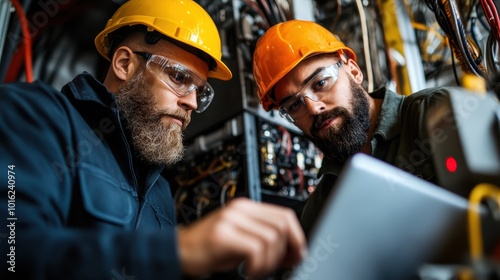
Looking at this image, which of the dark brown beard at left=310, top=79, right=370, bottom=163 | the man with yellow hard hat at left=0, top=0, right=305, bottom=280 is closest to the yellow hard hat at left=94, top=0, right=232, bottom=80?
the man with yellow hard hat at left=0, top=0, right=305, bottom=280

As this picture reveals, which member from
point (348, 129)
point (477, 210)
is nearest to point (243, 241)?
point (477, 210)

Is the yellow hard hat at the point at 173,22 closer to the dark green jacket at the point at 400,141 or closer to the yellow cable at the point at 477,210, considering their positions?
the dark green jacket at the point at 400,141

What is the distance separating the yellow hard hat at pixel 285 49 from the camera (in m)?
1.95

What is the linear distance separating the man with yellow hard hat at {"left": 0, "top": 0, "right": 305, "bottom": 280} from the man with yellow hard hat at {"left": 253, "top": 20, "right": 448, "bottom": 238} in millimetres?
304

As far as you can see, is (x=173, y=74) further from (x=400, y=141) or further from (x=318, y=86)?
(x=400, y=141)

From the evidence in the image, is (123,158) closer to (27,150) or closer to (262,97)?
(27,150)

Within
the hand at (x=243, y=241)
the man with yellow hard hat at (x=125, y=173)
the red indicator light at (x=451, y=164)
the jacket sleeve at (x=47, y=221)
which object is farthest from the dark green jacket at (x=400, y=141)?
the jacket sleeve at (x=47, y=221)

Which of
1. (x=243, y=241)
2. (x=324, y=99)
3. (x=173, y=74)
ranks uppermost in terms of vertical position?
(x=243, y=241)

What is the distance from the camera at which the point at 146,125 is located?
167 cm

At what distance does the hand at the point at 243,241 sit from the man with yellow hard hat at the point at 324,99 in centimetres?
112

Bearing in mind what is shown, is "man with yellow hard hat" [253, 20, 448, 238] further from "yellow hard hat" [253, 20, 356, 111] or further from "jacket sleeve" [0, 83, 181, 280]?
"jacket sleeve" [0, 83, 181, 280]

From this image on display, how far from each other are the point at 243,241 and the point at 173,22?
4.32ft

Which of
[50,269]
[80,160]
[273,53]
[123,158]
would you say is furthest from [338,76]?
[50,269]

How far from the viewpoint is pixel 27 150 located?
1.02 meters
